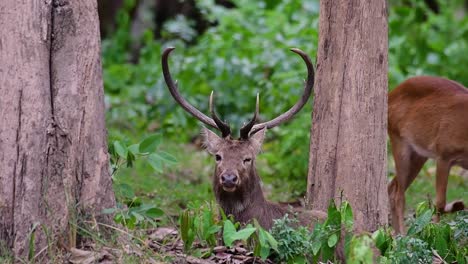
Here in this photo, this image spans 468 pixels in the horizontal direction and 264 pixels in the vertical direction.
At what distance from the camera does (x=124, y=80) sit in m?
15.5

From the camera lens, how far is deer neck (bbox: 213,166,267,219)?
737 centimetres

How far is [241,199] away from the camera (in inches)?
291

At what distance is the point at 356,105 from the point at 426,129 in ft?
9.76

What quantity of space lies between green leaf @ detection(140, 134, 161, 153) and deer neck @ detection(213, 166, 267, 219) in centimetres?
57

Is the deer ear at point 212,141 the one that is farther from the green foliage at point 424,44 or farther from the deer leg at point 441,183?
the green foliage at point 424,44

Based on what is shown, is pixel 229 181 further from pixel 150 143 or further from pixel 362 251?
pixel 362 251

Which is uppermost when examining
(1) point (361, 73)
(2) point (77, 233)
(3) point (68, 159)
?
(1) point (361, 73)

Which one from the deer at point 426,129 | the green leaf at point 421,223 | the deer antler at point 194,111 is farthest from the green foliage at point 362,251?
the deer at point 426,129

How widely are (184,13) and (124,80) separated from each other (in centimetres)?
488

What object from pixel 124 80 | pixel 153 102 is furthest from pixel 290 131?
pixel 124 80

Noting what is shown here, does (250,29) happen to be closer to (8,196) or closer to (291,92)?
(291,92)

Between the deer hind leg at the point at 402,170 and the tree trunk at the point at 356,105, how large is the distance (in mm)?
2245

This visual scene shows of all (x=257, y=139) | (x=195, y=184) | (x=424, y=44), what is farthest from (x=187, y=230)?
(x=424, y=44)

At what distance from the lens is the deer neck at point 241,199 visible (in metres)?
7.37
